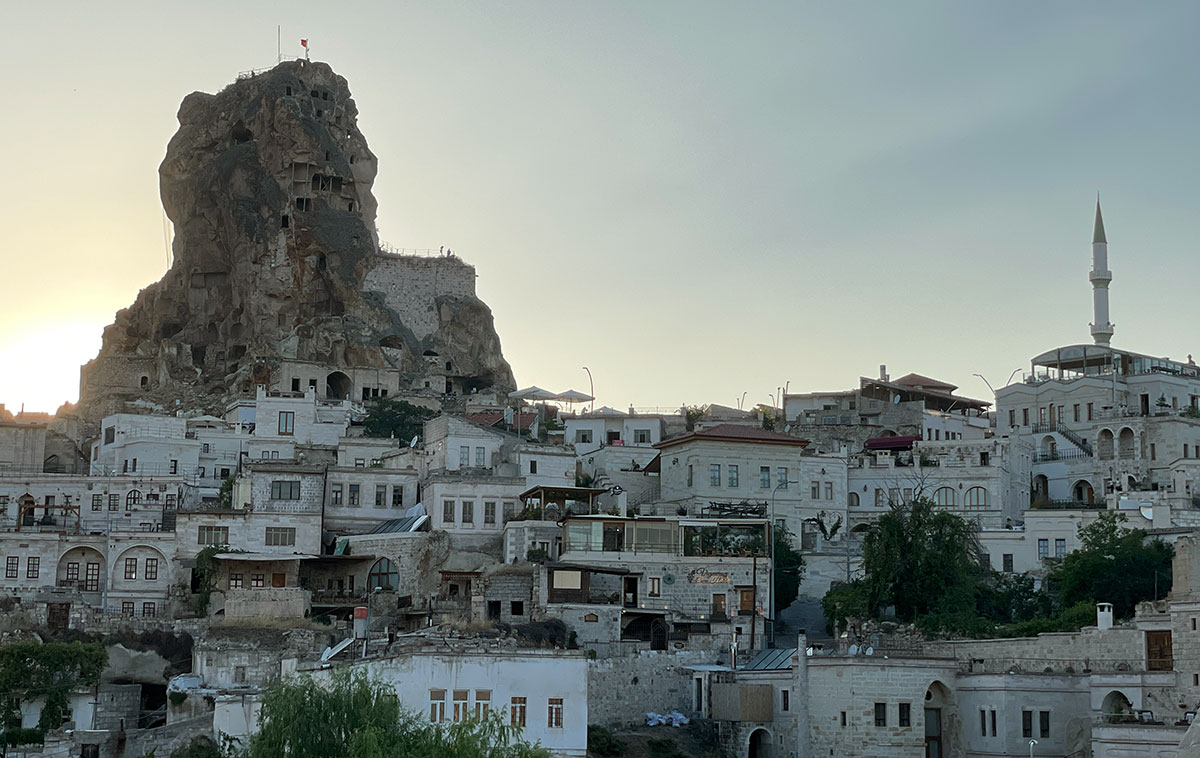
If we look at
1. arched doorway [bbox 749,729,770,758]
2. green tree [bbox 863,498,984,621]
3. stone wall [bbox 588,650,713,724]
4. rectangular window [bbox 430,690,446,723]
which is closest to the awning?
green tree [bbox 863,498,984,621]

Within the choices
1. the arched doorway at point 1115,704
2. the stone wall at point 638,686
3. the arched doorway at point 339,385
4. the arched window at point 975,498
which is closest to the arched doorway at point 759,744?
the stone wall at point 638,686

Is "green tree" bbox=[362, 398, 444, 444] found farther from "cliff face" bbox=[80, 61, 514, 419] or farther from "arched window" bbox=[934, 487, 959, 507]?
"arched window" bbox=[934, 487, 959, 507]

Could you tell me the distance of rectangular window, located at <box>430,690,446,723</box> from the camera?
1836 inches

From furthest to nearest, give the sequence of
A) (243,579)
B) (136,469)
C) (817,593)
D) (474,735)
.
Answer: (136,469)
(817,593)
(243,579)
(474,735)

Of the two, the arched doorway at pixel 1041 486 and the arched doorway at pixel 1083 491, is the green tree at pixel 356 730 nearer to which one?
the arched doorway at pixel 1083 491

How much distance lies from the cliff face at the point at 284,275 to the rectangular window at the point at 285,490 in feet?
110

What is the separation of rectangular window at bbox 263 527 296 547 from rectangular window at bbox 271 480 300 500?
198 centimetres

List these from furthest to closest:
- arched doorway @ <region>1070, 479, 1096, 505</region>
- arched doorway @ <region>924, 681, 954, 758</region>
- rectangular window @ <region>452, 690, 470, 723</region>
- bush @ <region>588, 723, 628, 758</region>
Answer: arched doorway @ <region>1070, 479, 1096, 505</region> → arched doorway @ <region>924, 681, 954, 758</region> → bush @ <region>588, 723, 628, 758</region> → rectangular window @ <region>452, 690, 470, 723</region>

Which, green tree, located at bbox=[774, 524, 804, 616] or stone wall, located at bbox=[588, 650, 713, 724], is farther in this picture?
green tree, located at bbox=[774, 524, 804, 616]

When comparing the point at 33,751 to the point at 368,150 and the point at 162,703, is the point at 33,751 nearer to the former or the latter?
the point at 162,703

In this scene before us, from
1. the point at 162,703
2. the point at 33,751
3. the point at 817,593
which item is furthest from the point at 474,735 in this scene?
the point at 817,593

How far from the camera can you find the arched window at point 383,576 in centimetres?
6962

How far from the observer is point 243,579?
69188 millimetres

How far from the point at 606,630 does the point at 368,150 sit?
69.6m
